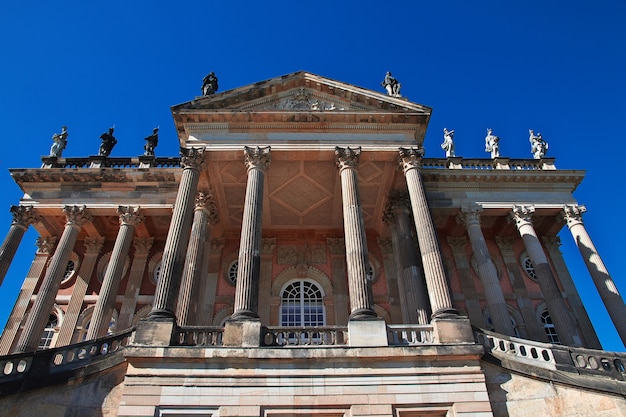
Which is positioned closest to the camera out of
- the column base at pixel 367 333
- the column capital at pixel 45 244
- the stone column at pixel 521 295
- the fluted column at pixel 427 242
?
the column base at pixel 367 333

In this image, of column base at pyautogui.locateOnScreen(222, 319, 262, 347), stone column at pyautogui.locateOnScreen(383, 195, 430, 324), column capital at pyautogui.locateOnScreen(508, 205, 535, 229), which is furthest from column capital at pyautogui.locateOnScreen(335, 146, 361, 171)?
column capital at pyautogui.locateOnScreen(508, 205, 535, 229)

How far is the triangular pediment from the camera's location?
58.7 ft

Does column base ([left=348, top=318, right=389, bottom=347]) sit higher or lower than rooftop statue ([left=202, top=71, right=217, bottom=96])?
lower

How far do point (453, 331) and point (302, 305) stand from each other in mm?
9811

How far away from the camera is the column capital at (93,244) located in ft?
73.4

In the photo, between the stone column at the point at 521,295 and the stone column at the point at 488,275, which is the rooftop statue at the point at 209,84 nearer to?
the stone column at the point at 488,275

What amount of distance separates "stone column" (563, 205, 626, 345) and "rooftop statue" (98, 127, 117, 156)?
23373 mm

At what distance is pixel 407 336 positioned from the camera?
1338 cm

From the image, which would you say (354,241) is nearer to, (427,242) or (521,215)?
(427,242)

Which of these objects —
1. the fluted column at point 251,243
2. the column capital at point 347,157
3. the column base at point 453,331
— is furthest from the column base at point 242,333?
the column capital at point 347,157

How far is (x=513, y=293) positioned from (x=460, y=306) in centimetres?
314

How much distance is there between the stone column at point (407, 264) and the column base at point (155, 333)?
8.53 metres

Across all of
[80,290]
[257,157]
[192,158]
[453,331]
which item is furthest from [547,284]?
[80,290]

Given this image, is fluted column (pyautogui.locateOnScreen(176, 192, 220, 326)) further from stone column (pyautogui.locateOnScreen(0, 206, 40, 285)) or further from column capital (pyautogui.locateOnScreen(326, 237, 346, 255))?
stone column (pyautogui.locateOnScreen(0, 206, 40, 285))
